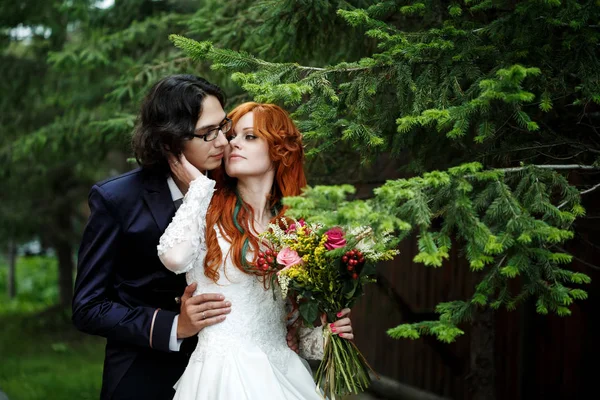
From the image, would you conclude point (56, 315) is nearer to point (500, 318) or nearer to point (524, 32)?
point (500, 318)

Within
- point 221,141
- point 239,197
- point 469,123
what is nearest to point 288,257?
point 239,197

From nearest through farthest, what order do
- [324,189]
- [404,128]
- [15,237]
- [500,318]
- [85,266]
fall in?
[324,189]
[404,128]
[85,266]
[500,318]
[15,237]

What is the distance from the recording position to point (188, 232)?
10.1 ft

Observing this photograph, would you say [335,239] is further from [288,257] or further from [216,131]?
[216,131]

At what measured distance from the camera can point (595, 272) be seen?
519 centimetres

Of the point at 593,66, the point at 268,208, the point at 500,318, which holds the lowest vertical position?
the point at 500,318

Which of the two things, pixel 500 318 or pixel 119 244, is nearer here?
pixel 119 244

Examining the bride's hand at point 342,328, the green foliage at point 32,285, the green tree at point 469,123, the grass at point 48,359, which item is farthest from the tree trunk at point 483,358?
the green foliage at point 32,285

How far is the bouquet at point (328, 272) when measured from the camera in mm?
2975

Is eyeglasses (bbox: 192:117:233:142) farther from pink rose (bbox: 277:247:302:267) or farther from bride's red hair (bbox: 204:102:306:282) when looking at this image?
pink rose (bbox: 277:247:302:267)

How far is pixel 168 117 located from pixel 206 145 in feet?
0.76

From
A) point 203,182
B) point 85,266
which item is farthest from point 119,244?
point 203,182

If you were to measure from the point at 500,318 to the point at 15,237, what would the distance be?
10661 mm

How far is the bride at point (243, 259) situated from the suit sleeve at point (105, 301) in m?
0.21
